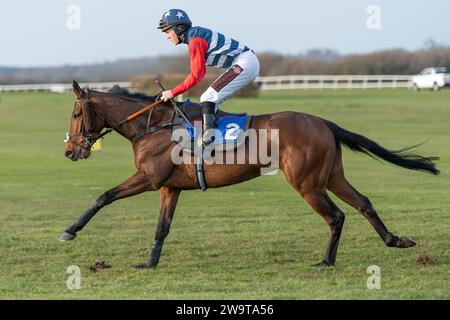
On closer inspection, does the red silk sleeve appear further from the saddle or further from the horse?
the horse

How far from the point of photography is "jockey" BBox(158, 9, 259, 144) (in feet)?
30.9

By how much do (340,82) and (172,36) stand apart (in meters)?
50.9

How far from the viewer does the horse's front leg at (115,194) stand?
9.56 meters

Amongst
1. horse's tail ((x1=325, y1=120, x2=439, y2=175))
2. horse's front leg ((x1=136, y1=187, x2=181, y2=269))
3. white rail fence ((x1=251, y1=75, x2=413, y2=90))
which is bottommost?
white rail fence ((x1=251, y1=75, x2=413, y2=90))

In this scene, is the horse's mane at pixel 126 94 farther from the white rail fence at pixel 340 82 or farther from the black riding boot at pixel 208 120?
the white rail fence at pixel 340 82

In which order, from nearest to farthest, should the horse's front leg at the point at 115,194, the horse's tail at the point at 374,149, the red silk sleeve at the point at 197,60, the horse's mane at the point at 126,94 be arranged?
1. the red silk sleeve at the point at 197,60
2. the horse's front leg at the point at 115,194
3. the horse's tail at the point at 374,149
4. the horse's mane at the point at 126,94

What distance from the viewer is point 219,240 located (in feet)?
37.2

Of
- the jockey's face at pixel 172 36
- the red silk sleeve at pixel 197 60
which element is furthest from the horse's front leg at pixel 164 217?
the jockey's face at pixel 172 36

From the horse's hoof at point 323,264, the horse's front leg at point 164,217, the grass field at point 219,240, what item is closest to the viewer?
the grass field at point 219,240

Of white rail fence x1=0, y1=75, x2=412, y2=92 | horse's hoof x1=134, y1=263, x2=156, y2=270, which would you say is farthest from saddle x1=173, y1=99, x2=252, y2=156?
white rail fence x1=0, y1=75, x2=412, y2=92

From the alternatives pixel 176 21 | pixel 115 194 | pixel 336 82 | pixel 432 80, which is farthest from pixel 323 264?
pixel 336 82

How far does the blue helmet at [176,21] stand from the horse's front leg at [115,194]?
5.18ft

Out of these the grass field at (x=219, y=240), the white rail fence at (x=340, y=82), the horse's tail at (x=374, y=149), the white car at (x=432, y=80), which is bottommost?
the white rail fence at (x=340, y=82)
